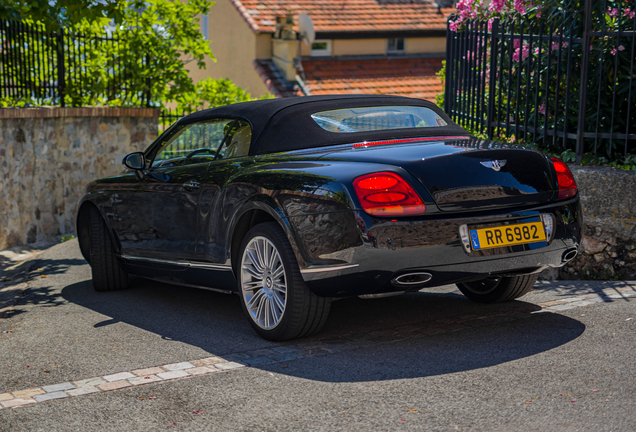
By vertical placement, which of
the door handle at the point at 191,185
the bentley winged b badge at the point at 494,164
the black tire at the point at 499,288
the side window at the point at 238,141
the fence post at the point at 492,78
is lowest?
the black tire at the point at 499,288

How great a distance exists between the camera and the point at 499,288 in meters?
5.64

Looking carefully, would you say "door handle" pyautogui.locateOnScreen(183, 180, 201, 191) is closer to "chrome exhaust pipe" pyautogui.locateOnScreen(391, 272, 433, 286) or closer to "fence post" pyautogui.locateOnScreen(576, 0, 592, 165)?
"chrome exhaust pipe" pyautogui.locateOnScreen(391, 272, 433, 286)

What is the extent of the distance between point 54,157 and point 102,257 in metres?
4.48

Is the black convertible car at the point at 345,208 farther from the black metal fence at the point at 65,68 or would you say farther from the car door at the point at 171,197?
the black metal fence at the point at 65,68

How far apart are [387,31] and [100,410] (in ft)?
73.4

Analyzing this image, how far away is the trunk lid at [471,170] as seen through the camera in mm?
4406

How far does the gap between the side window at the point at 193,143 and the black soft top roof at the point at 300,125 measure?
130 millimetres

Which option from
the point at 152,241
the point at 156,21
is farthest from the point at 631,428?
the point at 156,21

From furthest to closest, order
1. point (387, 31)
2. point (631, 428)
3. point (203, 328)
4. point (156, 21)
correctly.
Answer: point (387, 31), point (156, 21), point (203, 328), point (631, 428)

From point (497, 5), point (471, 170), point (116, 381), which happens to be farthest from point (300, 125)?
point (497, 5)

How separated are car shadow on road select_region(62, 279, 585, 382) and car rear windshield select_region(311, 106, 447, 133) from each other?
1288mm

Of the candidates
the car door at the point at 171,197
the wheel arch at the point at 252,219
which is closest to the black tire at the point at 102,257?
the car door at the point at 171,197

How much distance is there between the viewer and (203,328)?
5.41 meters

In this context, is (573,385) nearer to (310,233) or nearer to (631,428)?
(631,428)
